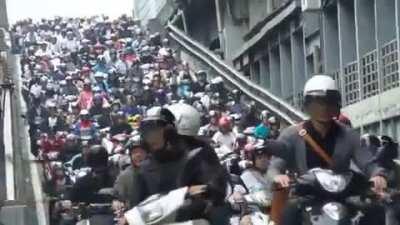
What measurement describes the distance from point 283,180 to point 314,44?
25.7m

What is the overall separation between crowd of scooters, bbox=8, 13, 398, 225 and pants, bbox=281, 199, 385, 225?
285 mm

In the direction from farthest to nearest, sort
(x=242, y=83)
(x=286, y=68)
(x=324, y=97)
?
1. (x=286, y=68)
2. (x=242, y=83)
3. (x=324, y=97)

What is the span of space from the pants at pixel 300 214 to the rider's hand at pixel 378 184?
103mm

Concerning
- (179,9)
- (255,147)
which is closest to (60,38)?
(179,9)

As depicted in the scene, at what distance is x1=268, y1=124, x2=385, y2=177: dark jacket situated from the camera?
7.95m

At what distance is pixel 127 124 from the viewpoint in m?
26.8

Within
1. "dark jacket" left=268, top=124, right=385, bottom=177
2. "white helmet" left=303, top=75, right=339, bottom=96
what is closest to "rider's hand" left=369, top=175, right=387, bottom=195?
"dark jacket" left=268, top=124, right=385, bottom=177

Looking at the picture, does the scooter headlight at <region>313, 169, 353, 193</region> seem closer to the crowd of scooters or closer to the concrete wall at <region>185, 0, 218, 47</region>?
the crowd of scooters

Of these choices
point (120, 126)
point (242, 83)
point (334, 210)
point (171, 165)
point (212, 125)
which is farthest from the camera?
point (242, 83)

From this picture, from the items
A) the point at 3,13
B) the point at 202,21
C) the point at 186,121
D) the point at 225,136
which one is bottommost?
the point at 186,121

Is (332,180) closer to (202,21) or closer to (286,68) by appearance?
(286,68)

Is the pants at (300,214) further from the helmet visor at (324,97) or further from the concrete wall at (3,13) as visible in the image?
the concrete wall at (3,13)

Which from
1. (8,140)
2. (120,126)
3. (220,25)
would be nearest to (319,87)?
(8,140)

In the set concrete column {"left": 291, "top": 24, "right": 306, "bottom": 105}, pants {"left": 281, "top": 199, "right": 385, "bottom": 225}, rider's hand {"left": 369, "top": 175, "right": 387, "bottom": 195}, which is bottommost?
pants {"left": 281, "top": 199, "right": 385, "bottom": 225}
